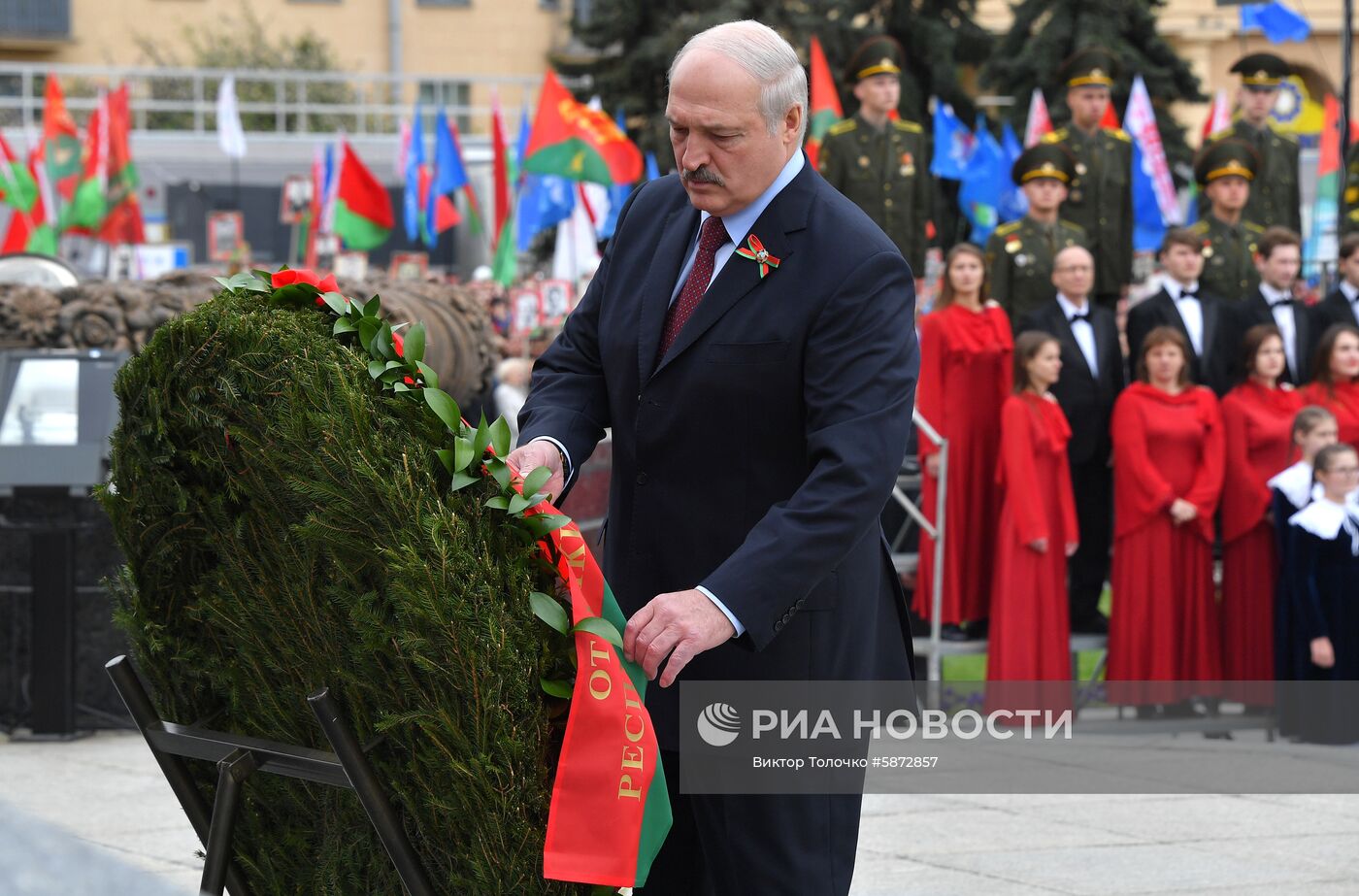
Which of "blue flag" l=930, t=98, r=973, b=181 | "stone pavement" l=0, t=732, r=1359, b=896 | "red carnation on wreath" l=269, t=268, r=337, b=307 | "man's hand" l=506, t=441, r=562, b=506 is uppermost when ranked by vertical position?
"blue flag" l=930, t=98, r=973, b=181

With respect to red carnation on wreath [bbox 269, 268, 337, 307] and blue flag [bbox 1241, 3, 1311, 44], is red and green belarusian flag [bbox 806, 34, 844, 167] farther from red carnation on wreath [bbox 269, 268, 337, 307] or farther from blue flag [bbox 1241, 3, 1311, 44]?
red carnation on wreath [bbox 269, 268, 337, 307]

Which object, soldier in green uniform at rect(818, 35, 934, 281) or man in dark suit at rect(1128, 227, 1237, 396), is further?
soldier in green uniform at rect(818, 35, 934, 281)

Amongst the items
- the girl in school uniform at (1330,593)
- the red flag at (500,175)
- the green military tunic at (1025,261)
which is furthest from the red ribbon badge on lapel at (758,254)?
the red flag at (500,175)

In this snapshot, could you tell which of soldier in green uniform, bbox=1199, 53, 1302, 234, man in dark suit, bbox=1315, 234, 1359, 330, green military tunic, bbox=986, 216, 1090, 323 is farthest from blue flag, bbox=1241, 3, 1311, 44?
green military tunic, bbox=986, 216, 1090, 323

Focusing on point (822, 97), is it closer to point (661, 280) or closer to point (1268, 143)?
point (1268, 143)

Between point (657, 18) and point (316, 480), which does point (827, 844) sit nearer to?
point (316, 480)

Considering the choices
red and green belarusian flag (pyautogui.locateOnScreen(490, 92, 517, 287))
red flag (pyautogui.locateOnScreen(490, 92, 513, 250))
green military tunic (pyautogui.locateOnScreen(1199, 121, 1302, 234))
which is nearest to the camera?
green military tunic (pyautogui.locateOnScreen(1199, 121, 1302, 234))

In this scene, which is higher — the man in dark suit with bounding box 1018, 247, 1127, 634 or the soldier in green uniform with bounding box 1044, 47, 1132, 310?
the soldier in green uniform with bounding box 1044, 47, 1132, 310

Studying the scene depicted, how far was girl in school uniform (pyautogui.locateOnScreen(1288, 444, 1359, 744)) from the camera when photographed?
7.90 meters

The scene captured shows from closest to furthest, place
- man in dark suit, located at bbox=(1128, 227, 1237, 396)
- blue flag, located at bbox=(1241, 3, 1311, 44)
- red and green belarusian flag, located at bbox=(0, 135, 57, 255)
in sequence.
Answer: man in dark suit, located at bbox=(1128, 227, 1237, 396)
blue flag, located at bbox=(1241, 3, 1311, 44)
red and green belarusian flag, located at bbox=(0, 135, 57, 255)

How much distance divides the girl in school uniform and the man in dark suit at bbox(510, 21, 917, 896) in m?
5.32

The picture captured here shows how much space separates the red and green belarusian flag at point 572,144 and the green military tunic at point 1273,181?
7769 mm

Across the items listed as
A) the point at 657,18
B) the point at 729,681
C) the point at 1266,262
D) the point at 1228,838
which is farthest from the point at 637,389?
the point at 657,18

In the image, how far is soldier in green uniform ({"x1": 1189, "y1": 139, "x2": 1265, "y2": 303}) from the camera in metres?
9.97
